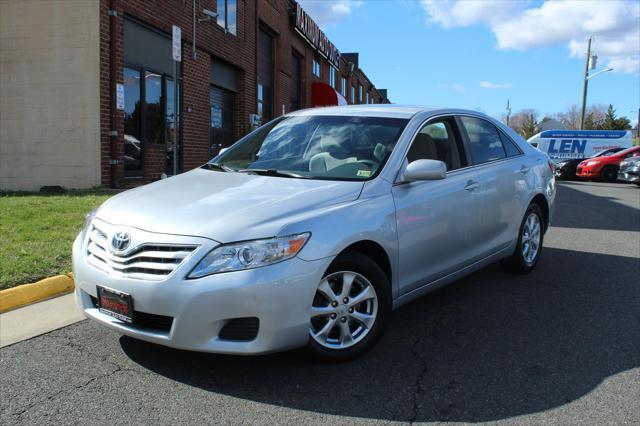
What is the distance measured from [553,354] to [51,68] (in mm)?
10277

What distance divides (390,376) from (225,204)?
141cm

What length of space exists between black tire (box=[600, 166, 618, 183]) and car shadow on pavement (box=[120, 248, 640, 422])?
20467 millimetres

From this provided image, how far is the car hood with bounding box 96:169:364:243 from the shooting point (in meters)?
3.07

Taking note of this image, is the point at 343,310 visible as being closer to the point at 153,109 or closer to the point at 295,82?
the point at 153,109

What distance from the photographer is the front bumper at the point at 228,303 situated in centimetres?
292

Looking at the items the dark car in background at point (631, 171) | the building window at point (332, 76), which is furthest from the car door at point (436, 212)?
the building window at point (332, 76)

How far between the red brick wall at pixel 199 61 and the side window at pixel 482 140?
7.63m

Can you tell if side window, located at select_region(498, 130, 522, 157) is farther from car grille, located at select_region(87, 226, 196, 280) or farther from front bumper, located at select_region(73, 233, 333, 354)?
car grille, located at select_region(87, 226, 196, 280)

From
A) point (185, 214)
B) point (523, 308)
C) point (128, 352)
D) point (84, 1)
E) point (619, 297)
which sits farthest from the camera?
point (84, 1)

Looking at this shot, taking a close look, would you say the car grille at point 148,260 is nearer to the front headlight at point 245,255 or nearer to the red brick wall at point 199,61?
the front headlight at point 245,255

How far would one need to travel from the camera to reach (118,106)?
35.0 ft

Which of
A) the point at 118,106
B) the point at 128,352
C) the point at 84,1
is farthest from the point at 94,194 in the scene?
the point at 128,352

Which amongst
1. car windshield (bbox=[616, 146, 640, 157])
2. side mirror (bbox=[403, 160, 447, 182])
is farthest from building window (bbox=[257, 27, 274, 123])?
side mirror (bbox=[403, 160, 447, 182])

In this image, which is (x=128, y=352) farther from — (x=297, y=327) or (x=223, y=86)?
(x=223, y=86)
